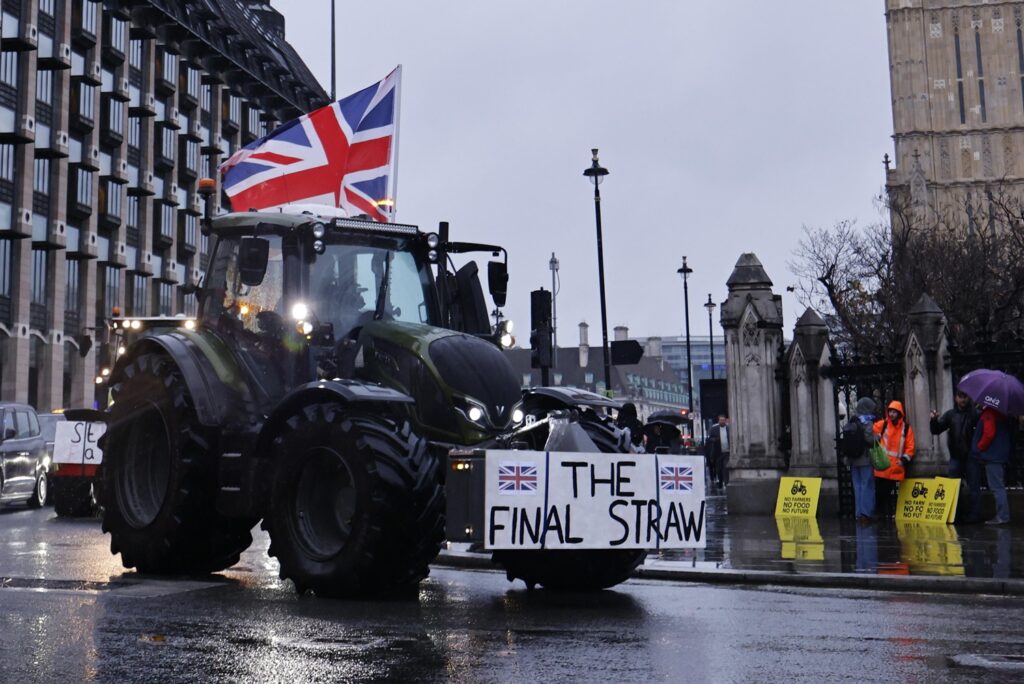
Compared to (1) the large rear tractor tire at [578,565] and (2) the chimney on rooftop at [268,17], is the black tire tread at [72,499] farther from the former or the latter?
(2) the chimney on rooftop at [268,17]

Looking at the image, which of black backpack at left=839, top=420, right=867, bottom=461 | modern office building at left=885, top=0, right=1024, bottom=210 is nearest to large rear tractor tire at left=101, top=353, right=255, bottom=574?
black backpack at left=839, top=420, right=867, bottom=461

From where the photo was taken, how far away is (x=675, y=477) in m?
9.51

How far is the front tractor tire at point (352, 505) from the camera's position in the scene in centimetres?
851

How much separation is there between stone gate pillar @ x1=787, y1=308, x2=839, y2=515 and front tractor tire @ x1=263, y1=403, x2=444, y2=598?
12526mm

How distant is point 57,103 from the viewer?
5462cm

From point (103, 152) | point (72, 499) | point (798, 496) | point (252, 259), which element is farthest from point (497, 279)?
point (103, 152)

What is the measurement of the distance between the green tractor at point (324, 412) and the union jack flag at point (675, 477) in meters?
0.39

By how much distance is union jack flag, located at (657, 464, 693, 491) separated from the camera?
944cm

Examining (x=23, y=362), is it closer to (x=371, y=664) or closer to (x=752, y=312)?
(x=752, y=312)

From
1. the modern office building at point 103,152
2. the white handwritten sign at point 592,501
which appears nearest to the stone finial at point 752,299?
the white handwritten sign at point 592,501

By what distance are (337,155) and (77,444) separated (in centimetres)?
817

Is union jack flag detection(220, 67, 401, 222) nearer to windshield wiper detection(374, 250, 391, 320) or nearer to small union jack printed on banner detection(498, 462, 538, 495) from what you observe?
windshield wiper detection(374, 250, 391, 320)

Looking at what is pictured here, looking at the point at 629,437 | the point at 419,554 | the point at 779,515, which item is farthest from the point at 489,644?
the point at 779,515

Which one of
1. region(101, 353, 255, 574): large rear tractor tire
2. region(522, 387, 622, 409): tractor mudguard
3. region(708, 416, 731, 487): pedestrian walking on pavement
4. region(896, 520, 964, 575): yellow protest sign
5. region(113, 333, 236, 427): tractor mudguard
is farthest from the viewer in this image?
region(708, 416, 731, 487): pedestrian walking on pavement
